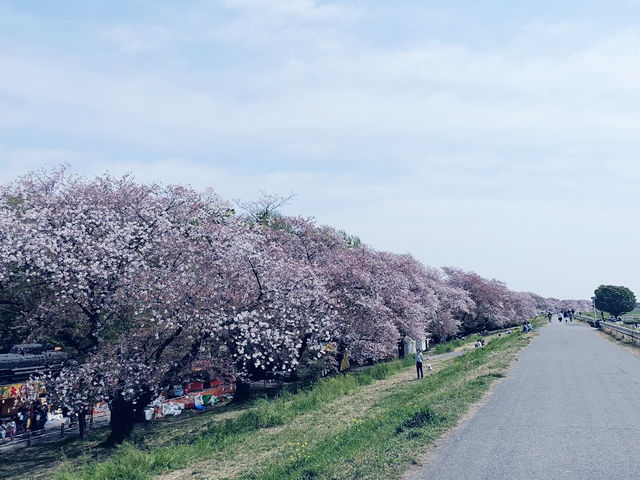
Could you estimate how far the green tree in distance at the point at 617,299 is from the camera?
10638 cm

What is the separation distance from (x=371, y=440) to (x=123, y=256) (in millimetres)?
11198

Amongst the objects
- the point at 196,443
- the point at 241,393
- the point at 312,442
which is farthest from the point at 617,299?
the point at 196,443

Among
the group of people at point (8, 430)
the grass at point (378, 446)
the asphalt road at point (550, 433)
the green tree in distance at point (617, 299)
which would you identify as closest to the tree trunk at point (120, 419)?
the group of people at point (8, 430)

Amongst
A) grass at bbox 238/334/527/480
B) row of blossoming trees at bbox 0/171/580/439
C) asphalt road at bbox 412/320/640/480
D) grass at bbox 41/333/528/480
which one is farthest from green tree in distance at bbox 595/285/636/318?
grass at bbox 238/334/527/480

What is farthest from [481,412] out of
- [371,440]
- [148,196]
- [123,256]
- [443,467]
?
[148,196]

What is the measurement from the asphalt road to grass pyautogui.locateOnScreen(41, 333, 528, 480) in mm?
811

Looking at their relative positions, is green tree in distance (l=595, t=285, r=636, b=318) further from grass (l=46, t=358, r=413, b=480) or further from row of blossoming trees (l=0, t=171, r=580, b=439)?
row of blossoming trees (l=0, t=171, r=580, b=439)

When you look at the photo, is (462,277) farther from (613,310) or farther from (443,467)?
(443,467)

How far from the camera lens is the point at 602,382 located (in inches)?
682

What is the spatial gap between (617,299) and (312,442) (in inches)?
4562

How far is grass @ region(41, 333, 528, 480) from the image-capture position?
31.5 ft

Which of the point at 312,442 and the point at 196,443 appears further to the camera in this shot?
the point at 196,443

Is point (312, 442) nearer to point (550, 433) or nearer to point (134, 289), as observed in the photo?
point (550, 433)

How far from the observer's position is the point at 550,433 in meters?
10.5
